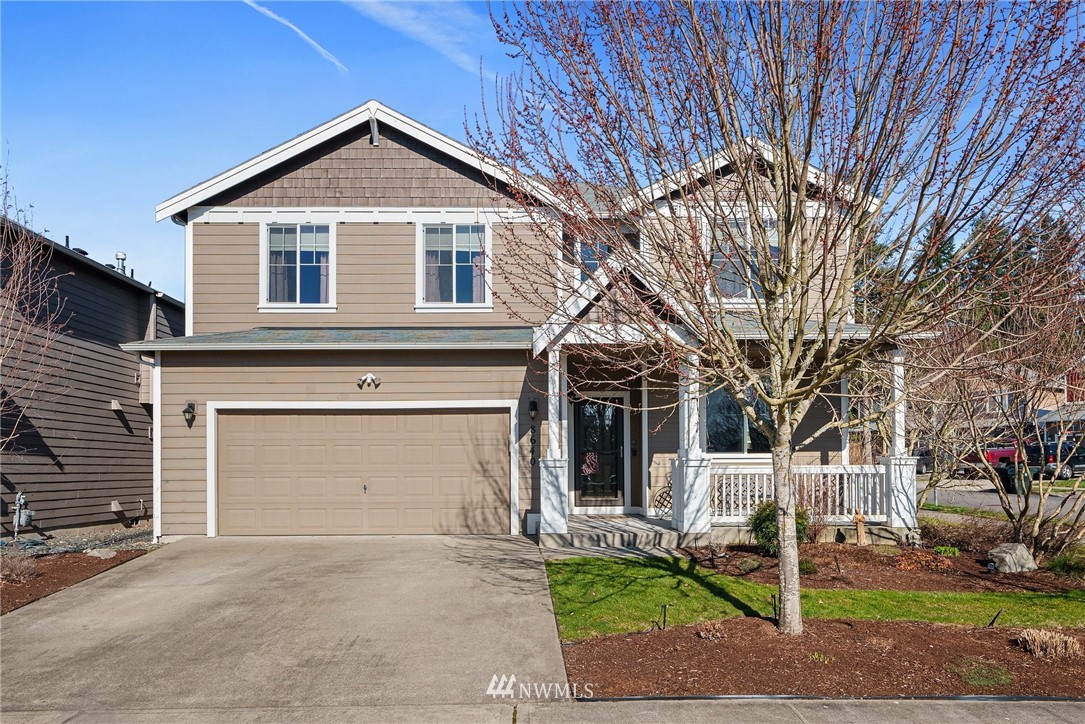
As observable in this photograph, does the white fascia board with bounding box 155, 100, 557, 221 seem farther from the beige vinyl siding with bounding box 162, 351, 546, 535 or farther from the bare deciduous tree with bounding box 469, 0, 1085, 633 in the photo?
the bare deciduous tree with bounding box 469, 0, 1085, 633

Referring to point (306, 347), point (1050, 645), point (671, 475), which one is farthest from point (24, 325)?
point (1050, 645)

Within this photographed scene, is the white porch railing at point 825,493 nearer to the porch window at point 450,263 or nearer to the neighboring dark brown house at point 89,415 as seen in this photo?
the porch window at point 450,263

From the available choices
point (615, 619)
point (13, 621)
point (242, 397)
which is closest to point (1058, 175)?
point (615, 619)

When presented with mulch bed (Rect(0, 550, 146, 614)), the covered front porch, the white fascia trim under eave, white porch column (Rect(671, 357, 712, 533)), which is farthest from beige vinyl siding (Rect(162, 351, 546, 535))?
white porch column (Rect(671, 357, 712, 533))

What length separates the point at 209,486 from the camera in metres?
12.5

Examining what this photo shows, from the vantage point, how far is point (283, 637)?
7.36 metres

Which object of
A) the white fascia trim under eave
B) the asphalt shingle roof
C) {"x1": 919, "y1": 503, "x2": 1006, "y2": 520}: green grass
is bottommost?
{"x1": 919, "y1": 503, "x2": 1006, "y2": 520}: green grass

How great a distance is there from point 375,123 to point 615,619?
9.90 metres

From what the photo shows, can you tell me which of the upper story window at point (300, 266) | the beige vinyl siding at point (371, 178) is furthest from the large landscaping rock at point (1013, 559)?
the upper story window at point (300, 266)

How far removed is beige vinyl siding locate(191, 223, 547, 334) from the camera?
13.7 meters

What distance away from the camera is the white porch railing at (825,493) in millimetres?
11711

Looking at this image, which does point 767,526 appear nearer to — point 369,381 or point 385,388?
point 385,388

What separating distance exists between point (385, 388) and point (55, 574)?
5.07 meters

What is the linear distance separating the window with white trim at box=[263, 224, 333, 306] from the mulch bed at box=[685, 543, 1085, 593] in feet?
25.7
